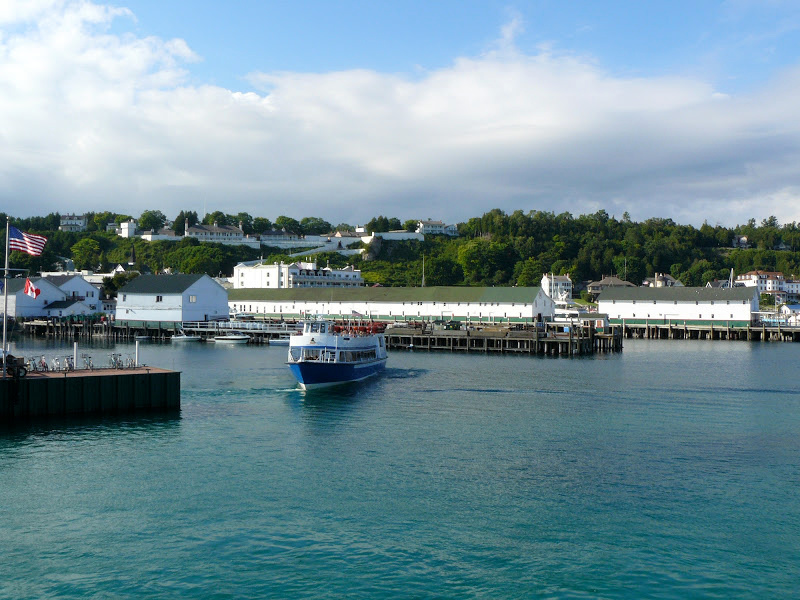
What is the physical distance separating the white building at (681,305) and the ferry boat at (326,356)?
218ft

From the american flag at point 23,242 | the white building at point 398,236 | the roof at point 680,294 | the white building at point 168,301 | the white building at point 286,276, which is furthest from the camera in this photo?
the white building at point 398,236

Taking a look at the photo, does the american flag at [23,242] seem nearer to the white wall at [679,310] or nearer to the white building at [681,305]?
the white wall at [679,310]

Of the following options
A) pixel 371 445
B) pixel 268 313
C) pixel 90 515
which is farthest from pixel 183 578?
pixel 268 313

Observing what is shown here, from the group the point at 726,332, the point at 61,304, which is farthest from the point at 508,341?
the point at 61,304

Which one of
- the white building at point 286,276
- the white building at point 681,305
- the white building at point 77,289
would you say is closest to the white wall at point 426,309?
the white building at point 681,305

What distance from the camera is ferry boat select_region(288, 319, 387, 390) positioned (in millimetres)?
48812

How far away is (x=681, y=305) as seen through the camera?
358 feet

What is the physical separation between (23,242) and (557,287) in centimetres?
12585

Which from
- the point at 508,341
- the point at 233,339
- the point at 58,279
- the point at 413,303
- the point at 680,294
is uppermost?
the point at 58,279

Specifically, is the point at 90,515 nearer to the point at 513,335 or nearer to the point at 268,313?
the point at 513,335

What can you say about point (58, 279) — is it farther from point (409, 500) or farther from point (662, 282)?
point (662, 282)

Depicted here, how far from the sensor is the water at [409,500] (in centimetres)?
1805

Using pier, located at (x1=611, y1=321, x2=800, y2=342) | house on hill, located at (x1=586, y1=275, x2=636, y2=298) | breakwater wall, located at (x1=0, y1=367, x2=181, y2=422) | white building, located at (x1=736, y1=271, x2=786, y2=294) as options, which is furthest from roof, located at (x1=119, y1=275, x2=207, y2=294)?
white building, located at (x1=736, y1=271, x2=786, y2=294)

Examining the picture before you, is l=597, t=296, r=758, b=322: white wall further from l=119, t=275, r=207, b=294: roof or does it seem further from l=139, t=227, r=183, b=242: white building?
l=139, t=227, r=183, b=242: white building
